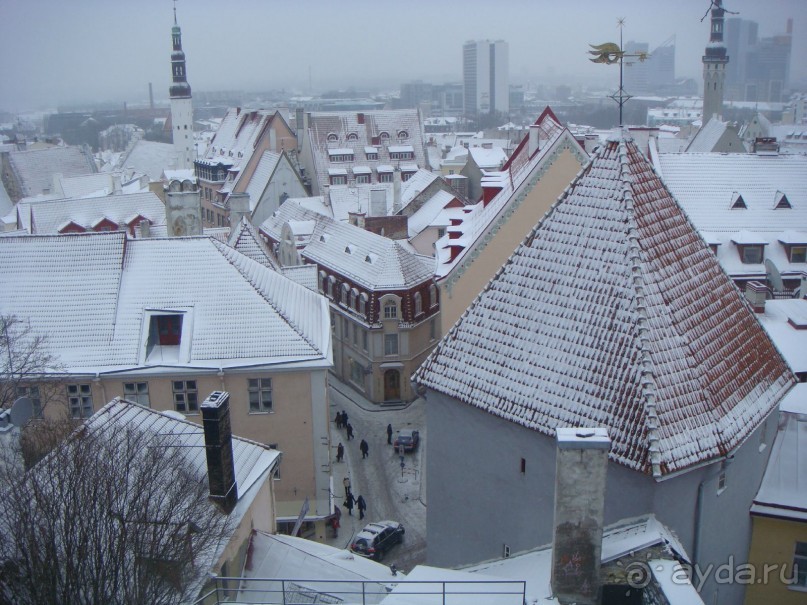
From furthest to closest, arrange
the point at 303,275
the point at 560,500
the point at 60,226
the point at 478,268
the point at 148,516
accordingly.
A: the point at 60,226 → the point at 303,275 → the point at 478,268 → the point at 148,516 → the point at 560,500

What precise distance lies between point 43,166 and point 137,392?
171 feet

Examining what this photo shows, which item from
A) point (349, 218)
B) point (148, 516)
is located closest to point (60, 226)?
point (349, 218)

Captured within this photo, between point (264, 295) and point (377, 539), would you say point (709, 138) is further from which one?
point (377, 539)

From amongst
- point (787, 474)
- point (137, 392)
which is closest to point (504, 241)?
point (137, 392)

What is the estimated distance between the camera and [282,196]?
2382 inches

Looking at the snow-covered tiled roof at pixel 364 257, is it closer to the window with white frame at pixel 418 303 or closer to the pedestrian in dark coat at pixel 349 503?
the window with white frame at pixel 418 303

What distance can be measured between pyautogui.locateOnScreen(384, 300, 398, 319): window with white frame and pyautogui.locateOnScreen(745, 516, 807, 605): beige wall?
75.4 feet

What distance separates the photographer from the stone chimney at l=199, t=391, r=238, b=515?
49.5 feet

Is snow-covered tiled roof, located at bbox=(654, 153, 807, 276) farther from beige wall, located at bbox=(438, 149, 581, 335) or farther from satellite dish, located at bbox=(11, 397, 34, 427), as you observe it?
satellite dish, located at bbox=(11, 397, 34, 427)

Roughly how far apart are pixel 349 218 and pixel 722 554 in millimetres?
33974

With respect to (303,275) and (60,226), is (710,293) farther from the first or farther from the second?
(60,226)

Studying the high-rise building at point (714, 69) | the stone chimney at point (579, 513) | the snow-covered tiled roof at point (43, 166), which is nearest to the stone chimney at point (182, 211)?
the stone chimney at point (579, 513)

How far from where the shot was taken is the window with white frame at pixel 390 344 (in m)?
38.7
